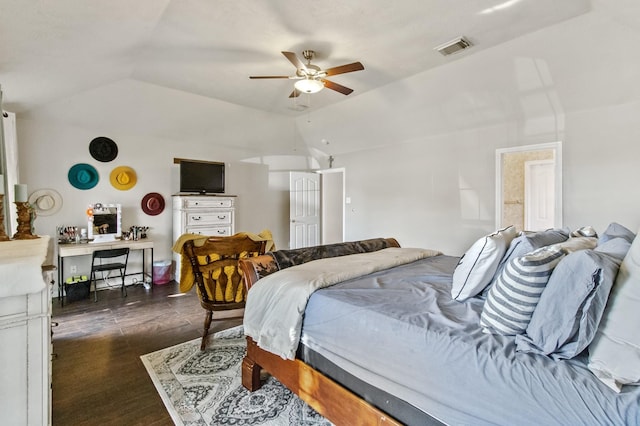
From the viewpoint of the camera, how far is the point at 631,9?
93.1 inches

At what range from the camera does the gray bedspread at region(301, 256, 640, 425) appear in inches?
36.4

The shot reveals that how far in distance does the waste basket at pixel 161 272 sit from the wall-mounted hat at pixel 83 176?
1506 mm

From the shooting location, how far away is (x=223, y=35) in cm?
296

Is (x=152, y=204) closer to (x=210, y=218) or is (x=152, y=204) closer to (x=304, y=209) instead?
(x=210, y=218)

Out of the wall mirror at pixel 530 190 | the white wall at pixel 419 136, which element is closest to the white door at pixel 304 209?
the white wall at pixel 419 136

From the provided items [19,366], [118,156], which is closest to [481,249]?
[19,366]

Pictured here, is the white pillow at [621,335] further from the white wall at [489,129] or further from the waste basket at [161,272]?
the waste basket at [161,272]

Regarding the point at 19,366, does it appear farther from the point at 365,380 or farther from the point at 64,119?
the point at 64,119

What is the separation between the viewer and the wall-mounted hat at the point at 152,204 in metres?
5.04

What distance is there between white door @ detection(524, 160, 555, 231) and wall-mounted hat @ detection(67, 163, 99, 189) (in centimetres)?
733

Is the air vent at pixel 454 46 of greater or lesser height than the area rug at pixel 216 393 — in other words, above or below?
above

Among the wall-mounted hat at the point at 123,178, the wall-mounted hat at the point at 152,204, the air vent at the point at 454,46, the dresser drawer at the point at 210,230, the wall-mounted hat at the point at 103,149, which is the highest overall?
the air vent at the point at 454,46

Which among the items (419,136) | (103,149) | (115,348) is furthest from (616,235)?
(103,149)

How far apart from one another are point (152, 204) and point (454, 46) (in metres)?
4.81
